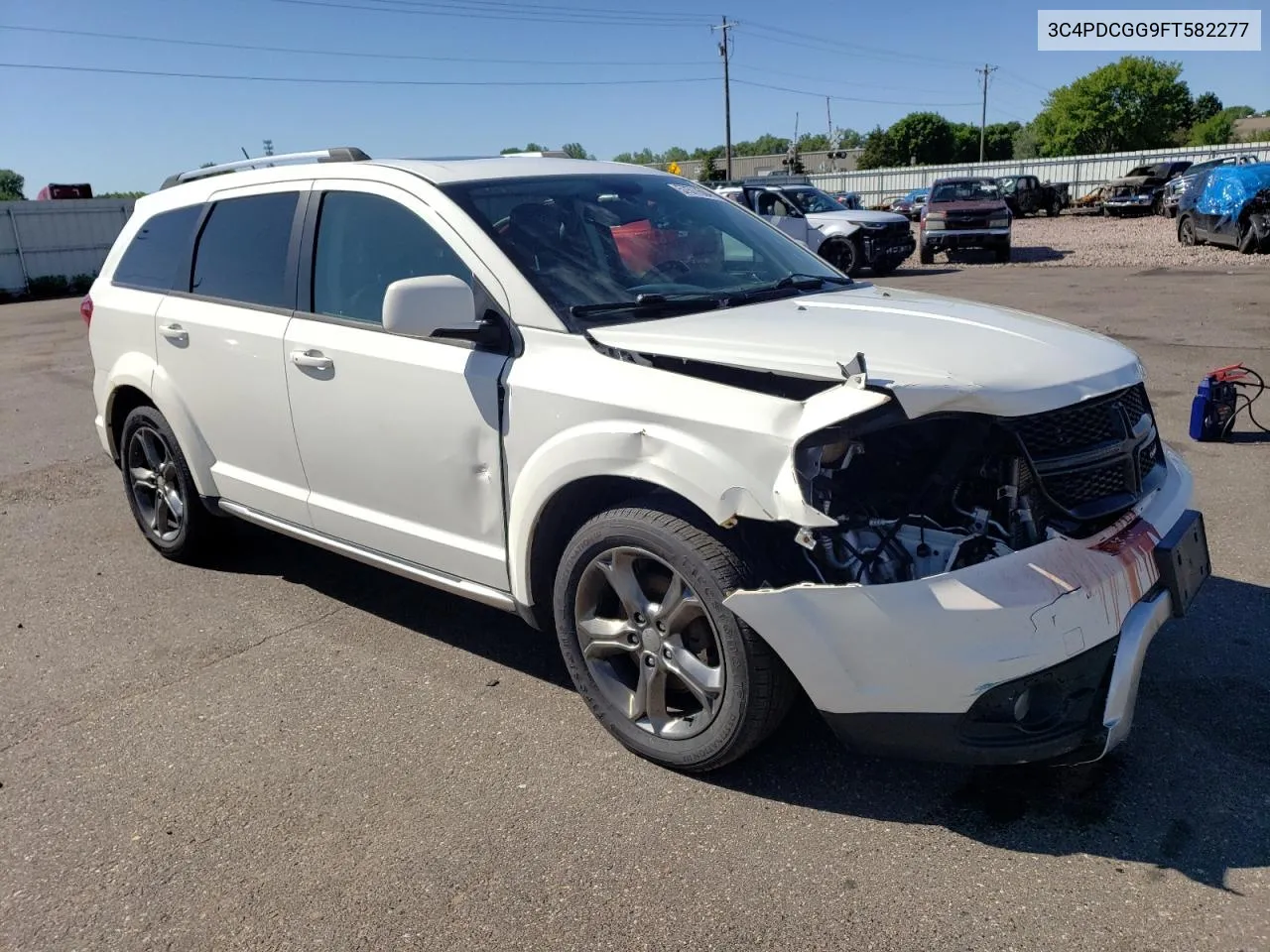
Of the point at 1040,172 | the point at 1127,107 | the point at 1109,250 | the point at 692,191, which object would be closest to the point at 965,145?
the point at 1127,107

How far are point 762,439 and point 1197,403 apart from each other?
524 cm

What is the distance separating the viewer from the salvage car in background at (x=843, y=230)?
771 inches

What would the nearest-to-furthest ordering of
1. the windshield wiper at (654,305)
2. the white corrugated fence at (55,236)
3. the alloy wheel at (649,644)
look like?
the alloy wheel at (649,644)
the windshield wiper at (654,305)
the white corrugated fence at (55,236)

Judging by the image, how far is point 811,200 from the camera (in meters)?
21.8

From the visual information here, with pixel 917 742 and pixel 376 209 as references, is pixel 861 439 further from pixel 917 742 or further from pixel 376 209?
pixel 376 209

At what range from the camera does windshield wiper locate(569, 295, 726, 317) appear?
345 cm

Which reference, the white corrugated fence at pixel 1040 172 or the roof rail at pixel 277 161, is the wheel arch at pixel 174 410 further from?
the white corrugated fence at pixel 1040 172

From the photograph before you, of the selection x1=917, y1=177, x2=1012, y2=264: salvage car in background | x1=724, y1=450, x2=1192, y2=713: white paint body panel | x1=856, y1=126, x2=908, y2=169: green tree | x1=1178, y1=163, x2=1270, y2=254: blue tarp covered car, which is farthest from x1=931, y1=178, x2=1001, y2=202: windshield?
x1=856, y1=126, x2=908, y2=169: green tree

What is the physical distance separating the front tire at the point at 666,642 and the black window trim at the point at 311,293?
2.65 ft

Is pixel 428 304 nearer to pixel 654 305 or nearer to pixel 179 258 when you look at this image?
pixel 654 305

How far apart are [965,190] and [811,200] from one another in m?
4.33

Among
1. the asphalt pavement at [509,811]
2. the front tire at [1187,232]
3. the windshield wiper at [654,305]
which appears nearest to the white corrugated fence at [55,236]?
the front tire at [1187,232]

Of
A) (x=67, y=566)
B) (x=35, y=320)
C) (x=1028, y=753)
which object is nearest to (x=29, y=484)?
(x=67, y=566)

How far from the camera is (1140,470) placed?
3223 millimetres
